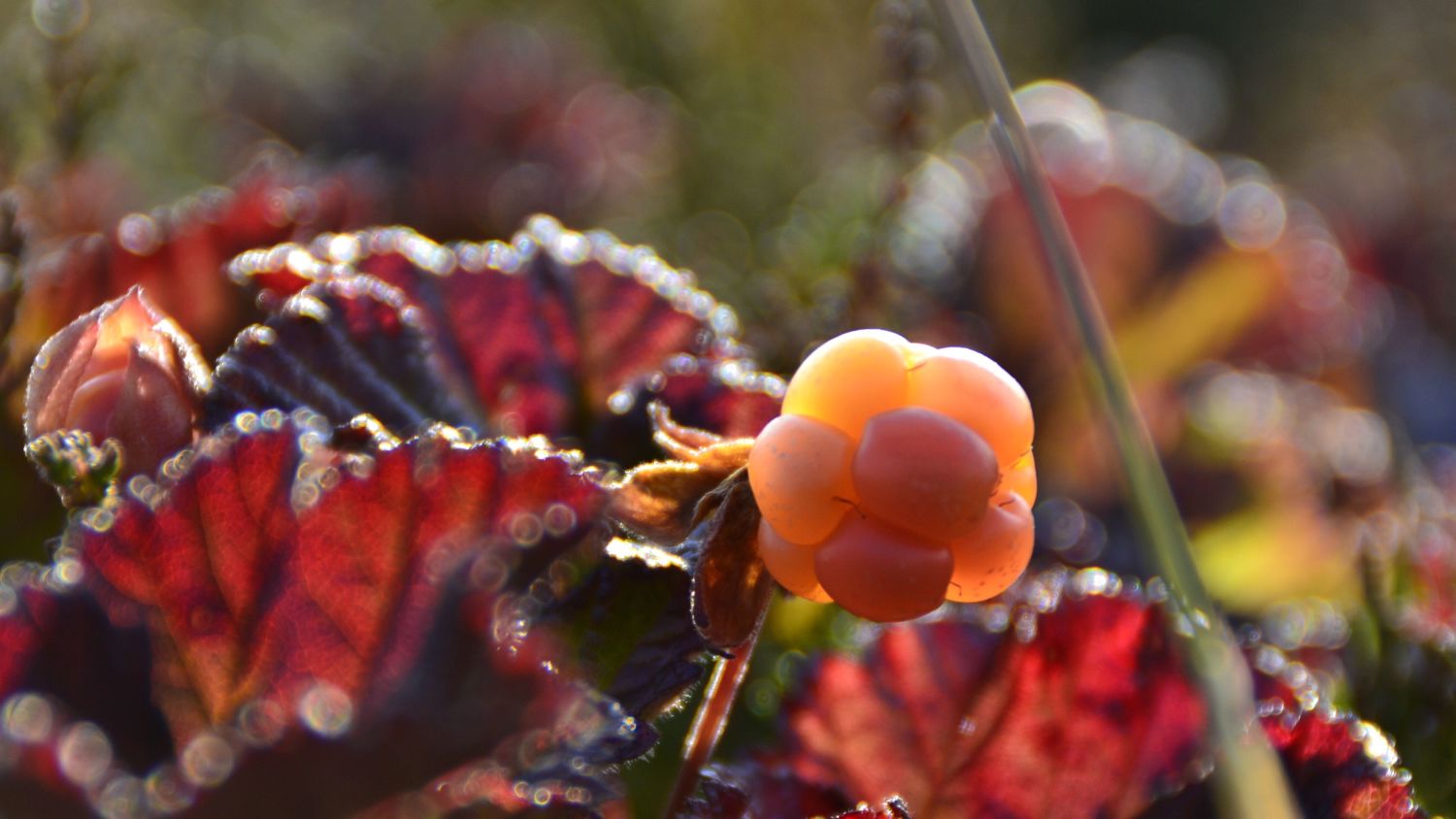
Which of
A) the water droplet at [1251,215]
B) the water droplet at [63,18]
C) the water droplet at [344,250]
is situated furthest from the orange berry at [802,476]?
the water droplet at [1251,215]

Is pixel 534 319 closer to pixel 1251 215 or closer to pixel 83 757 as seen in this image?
pixel 83 757

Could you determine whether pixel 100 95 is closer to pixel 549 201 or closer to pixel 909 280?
pixel 549 201

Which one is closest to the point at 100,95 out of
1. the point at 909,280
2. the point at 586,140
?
the point at 909,280

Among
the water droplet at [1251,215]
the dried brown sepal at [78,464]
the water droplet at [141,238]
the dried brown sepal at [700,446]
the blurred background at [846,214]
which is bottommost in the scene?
the water droplet at [1251,215]

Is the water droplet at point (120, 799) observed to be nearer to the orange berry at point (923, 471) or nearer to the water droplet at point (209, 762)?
the water droplet at point (209, 762)

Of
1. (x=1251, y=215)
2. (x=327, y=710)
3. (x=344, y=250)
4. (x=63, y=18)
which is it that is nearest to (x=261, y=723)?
(x=327, y=710)

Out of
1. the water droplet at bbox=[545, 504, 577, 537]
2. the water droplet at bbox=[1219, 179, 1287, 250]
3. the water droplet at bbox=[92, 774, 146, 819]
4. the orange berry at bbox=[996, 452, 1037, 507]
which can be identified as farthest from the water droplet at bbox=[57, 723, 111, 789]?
the water droplet at bbox=[1219, 179, 1287, 250]
